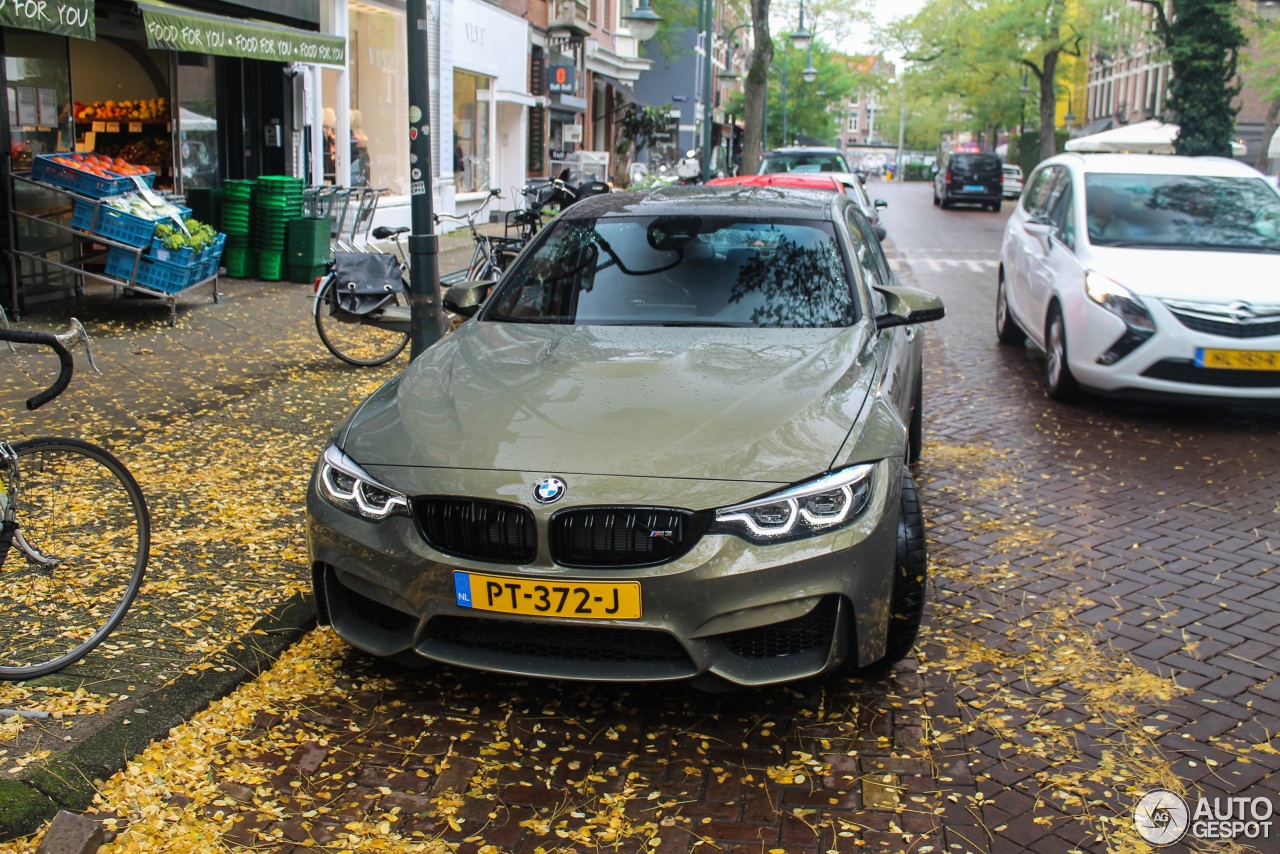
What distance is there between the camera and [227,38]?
10852 mm

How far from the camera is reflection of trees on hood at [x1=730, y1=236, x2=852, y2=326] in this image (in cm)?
479

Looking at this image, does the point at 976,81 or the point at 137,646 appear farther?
the point at 976,81

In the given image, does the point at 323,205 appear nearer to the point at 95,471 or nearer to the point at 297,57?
the point at 297,57

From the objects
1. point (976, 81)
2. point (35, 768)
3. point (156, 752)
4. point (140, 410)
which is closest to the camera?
point (35, 768)

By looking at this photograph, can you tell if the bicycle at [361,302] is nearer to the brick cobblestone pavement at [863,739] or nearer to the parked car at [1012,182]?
the brick cobblestone pavement at [863,739]

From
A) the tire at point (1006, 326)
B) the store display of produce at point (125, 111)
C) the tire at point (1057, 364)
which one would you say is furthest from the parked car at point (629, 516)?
the store display of produce at point (125, 111)

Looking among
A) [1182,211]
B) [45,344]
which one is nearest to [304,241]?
[1182,211]

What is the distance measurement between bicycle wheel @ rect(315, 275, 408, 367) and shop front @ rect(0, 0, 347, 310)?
97.2 inches

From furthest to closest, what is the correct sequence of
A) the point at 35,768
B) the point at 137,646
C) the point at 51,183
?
1. the point at 51,183
2. the point at 137,646
3. the point at 35,768

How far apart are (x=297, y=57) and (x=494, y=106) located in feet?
45.9

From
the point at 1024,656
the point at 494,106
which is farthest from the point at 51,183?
the point at 494,106

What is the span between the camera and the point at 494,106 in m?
25.6

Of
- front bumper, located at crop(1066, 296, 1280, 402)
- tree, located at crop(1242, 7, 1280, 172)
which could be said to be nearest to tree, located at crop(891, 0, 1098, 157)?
tree, located at crop(1242, 7, 1280, 172)

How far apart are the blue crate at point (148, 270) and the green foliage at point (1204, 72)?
26.9 metres
